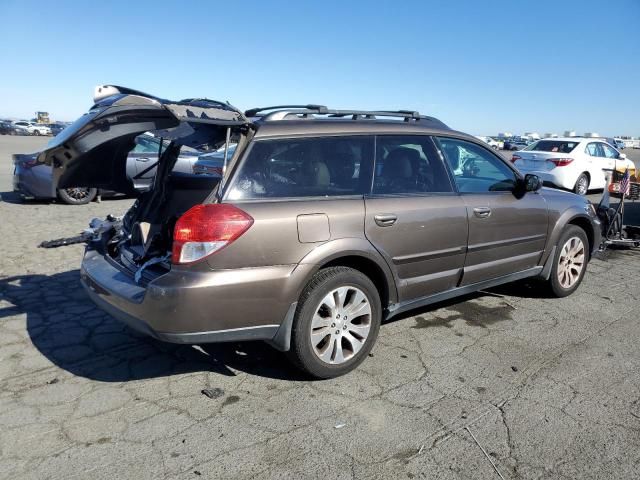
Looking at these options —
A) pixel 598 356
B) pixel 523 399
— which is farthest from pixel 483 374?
pixel 598 356

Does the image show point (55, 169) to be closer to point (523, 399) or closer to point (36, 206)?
point (523, 399)

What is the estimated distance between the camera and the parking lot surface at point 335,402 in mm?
2602

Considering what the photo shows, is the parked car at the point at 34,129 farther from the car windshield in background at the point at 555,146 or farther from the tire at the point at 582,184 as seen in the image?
the tire at the point at 582,184

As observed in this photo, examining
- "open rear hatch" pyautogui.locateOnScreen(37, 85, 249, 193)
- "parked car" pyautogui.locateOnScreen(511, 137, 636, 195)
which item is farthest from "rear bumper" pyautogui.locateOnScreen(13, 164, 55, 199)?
"parked car" pyautogui.locateOnScreen(511, 137, 636, 195)

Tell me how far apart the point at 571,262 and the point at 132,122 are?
4.32 metres

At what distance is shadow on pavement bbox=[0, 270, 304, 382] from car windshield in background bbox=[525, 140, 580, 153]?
12.7 meters

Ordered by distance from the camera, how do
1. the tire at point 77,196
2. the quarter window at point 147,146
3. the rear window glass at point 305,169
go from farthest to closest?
1. the quarter window at point 147,146
2. the tire at point 77,196
3. the rear window glass at point 305,169

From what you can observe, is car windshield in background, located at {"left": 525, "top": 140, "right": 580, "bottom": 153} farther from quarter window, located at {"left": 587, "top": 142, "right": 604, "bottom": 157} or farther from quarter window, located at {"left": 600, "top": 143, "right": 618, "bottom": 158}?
quarter window, located at {"left": 600, "top": 143, "right": 618, "bottom": 158}

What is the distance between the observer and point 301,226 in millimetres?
3189

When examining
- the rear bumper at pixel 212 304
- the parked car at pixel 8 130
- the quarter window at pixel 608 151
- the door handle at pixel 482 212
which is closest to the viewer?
the rear bumper at pixel 212 304

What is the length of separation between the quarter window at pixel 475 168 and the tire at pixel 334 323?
1.33 m

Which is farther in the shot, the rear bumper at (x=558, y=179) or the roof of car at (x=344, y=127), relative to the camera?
the rear bumper at (x=558, y=179)

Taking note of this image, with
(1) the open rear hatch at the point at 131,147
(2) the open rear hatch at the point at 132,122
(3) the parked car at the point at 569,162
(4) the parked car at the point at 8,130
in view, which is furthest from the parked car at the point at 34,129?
(2) the open rear hatch at the point at 132,122

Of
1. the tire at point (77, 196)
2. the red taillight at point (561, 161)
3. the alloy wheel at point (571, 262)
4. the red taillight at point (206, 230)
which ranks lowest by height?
the tire at point (77, 196)
